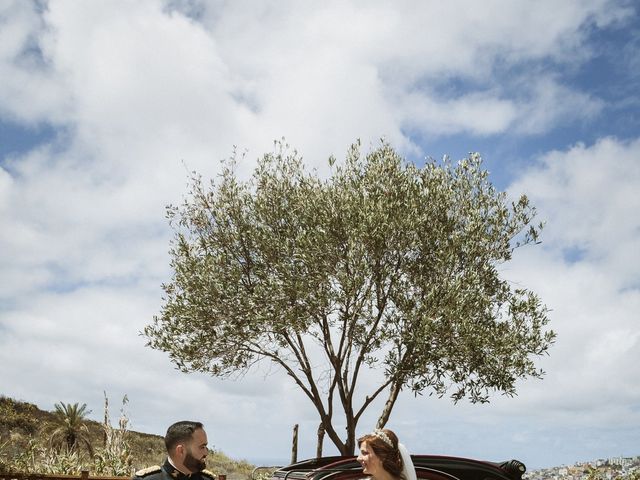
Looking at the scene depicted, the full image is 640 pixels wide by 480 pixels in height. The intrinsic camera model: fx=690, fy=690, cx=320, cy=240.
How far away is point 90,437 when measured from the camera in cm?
4038

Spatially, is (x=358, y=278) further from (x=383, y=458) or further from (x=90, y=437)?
(x=90, y=437)

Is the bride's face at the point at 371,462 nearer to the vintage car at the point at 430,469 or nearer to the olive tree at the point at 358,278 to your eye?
the vintage car at the point at 430,469

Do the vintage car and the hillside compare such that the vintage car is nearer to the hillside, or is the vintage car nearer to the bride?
the bride

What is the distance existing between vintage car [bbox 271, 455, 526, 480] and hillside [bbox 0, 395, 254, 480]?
1080 inches

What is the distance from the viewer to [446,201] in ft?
71.5

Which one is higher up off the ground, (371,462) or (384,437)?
(384,437)

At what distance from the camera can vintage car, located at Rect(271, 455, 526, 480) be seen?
306 inches

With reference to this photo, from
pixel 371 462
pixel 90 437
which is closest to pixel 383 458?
pixel 371 462

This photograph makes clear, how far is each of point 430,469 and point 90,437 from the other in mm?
36676

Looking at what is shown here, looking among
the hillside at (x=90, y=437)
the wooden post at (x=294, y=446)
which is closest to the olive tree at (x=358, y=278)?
the wooden post at (x=294, y=446)

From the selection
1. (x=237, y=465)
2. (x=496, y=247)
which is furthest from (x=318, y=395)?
(x=237, y=465)

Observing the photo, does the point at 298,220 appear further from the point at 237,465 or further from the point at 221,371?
the point at 237,465

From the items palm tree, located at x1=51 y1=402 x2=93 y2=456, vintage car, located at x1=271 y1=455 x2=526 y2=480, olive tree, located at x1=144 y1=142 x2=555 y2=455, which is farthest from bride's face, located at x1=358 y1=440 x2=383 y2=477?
palm tree, located at x1=51 y1=402 x2=93 y2=456

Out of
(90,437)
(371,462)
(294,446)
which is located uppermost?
(90,437)
